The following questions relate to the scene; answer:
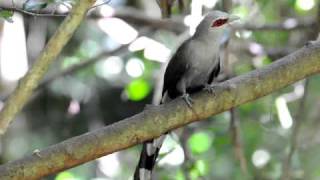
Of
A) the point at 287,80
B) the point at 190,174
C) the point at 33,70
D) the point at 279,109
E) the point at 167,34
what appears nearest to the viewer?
the point at 33,70

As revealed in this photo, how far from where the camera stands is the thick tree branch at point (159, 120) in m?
2.59

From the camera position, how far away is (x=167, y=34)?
5.52m

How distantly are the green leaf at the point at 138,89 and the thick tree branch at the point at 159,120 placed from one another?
209 centimetres

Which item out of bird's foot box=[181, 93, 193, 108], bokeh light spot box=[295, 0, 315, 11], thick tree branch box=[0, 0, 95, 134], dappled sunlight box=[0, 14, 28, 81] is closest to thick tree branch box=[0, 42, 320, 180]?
bird's foot box=[181, 93, 193, 108]

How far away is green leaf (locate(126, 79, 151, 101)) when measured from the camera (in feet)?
16.8

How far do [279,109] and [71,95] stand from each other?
5.47 ft

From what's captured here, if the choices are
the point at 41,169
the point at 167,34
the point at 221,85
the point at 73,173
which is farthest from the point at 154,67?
the point at 41,169

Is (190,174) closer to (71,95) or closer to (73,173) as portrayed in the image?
(73,173)

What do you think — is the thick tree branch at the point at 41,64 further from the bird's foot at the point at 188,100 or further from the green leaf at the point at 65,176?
the green leaf at the point at 65,176

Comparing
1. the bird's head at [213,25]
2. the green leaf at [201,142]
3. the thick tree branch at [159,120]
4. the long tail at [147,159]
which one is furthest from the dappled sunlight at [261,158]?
the thick tree branch at [159,120]

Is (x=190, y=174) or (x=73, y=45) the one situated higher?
(x=73, y=45)

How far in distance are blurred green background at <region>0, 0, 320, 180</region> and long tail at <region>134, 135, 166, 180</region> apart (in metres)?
1.01

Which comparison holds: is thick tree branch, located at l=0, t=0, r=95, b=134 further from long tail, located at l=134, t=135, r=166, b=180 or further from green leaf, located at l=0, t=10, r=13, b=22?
long tail, located at l=134, t=135, r=166, b=180

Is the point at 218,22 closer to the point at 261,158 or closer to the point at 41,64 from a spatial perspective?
the point at 41,64
